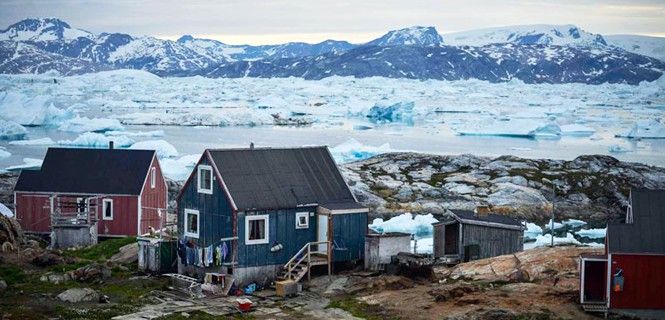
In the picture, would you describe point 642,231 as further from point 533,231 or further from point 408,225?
point 533,231

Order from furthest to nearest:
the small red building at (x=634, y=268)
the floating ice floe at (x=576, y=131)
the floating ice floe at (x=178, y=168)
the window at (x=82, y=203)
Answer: the floating ice floe at (x=576, y=131), the floating ice floe at (x=178, y=168), the window at (x=82, y=203), the small red building at (x=634, y=268)

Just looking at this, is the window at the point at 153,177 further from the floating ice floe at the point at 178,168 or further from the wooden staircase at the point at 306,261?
the floating ice floe at the point at 178,168

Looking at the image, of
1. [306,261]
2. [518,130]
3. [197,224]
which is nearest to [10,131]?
[518,130]

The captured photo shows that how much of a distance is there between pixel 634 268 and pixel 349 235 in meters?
8.70

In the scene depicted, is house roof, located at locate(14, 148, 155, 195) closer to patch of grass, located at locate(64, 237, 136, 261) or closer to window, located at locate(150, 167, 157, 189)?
window, located at locate(150, 167, 157, 189)

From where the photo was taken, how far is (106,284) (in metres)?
27.1

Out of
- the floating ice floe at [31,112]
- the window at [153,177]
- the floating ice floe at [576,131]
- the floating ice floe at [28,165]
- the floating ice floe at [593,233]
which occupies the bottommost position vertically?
the floating ice floe at [593,233]

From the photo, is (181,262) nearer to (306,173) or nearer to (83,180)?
(306,173)

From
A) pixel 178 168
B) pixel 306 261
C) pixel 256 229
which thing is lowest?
pixel 306 261

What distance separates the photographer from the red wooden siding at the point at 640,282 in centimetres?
2217

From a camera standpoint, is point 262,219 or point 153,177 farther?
point 153,177

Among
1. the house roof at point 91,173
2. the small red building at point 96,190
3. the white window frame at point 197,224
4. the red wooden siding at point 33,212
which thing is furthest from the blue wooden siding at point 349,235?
the red wooden siding at point 33,212

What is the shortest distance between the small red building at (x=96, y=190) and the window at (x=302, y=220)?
10.1 metres

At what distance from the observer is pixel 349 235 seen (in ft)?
93.0
